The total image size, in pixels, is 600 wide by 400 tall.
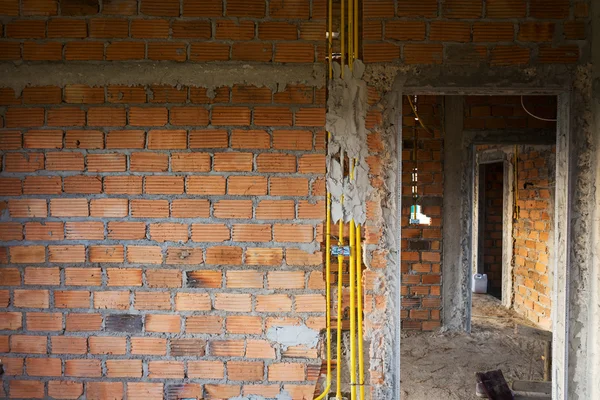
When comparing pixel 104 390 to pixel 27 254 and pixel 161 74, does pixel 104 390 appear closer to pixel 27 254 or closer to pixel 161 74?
pixel 27 254

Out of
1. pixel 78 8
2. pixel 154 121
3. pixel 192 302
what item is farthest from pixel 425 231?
pixel 78 8

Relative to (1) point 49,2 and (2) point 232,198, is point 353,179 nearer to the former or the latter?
(2) point 232,198

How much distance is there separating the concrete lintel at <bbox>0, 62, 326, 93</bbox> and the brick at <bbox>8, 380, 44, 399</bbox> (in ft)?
4.72

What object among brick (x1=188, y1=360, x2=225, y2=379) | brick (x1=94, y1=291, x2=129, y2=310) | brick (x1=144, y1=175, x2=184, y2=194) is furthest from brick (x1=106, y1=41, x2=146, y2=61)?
brick (x1=188, y1=360, x2=225, y2=379)

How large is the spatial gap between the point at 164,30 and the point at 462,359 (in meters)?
3.05

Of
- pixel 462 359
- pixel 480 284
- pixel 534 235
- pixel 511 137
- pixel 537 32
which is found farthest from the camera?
pixel 480 284

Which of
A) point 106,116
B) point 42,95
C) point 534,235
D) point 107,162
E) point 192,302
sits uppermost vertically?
point 42,95

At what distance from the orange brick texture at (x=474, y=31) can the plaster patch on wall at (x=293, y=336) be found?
4.39 feet

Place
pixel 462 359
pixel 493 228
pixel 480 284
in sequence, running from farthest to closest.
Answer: pixel 493 228 → pixel 480 284 → pixel 462 359

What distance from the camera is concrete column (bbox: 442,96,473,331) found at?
3850 millimetres

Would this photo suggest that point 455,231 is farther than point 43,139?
Yes

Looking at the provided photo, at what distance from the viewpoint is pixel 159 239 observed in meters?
2.06

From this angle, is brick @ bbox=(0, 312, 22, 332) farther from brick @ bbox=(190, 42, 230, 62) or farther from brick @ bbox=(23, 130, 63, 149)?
brick @ bbox=(190, 42, 230, 62)

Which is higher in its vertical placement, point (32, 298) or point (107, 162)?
point (107, 162)
